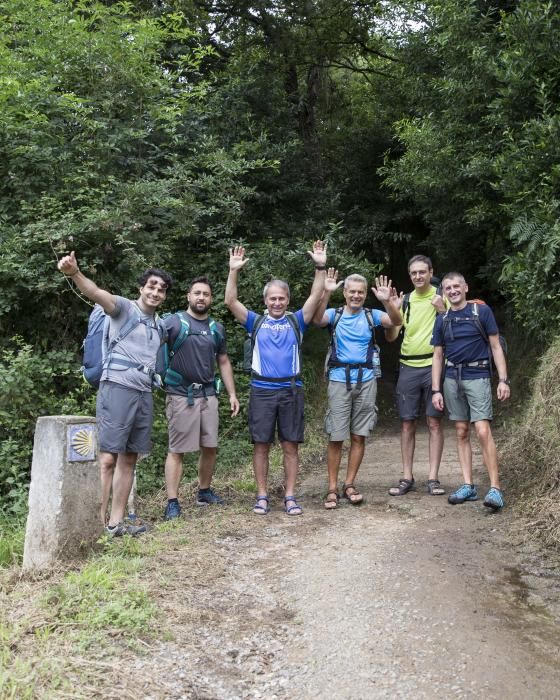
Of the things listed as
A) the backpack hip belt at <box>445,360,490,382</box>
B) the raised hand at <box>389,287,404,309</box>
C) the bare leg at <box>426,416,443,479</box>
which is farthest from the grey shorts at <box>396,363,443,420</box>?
the raised hand at <box>389,287,404,309</box>

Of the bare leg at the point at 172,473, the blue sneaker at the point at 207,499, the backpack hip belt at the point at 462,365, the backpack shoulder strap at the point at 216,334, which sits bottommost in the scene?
the blue sneaker at the point at 207,499

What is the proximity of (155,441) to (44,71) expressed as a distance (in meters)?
4.97

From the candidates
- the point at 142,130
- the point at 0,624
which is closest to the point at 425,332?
the point at 0,624

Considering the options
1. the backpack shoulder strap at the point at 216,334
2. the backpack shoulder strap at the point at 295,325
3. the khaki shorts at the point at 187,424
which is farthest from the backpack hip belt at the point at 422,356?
the khaki shorts at the point at 187,424

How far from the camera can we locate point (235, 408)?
6000 mm

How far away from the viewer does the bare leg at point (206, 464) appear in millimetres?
5922

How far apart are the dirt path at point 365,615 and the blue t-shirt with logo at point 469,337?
119 cm

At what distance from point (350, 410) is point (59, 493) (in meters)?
2.75

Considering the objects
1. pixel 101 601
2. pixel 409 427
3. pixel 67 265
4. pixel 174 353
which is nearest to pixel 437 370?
pixel 409 427

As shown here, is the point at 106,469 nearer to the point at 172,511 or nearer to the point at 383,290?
the point at 172,511

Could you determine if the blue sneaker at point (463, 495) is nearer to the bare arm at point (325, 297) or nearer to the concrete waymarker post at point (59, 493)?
the bare arm at point (325, 297)

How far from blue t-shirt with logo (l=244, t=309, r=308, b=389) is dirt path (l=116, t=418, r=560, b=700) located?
1.23 m

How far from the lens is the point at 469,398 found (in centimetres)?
579

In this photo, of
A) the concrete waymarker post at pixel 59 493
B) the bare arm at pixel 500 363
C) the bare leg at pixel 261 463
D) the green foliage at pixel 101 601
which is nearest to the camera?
the green foliage at pixel 101 601
